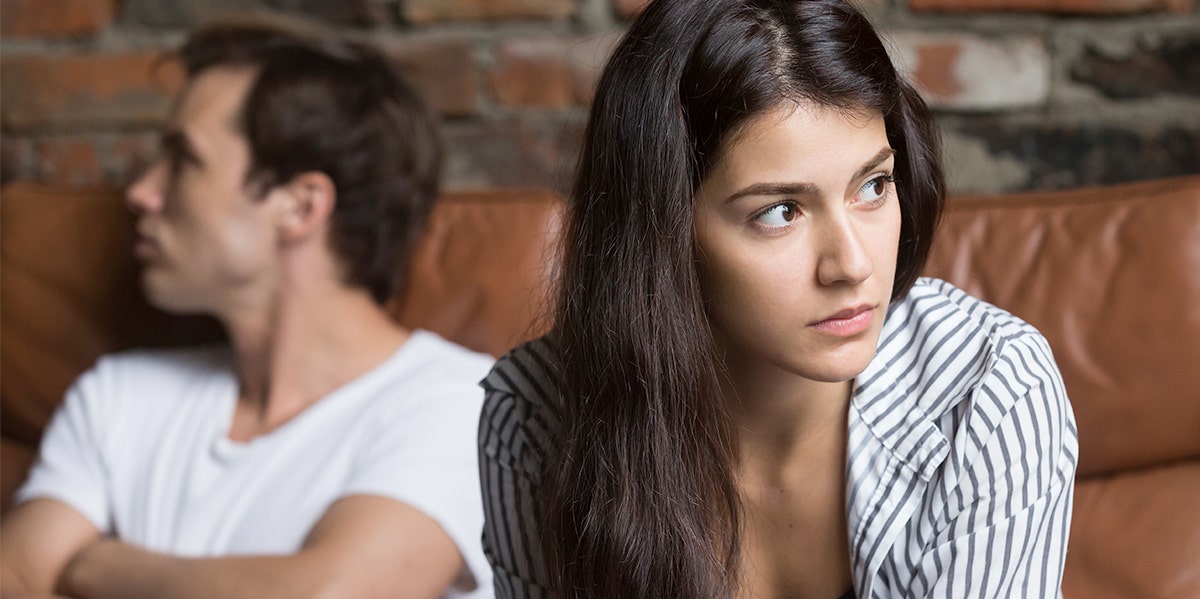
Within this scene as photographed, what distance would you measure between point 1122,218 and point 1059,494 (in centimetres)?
47

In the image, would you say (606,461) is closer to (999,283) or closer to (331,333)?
(999,283)

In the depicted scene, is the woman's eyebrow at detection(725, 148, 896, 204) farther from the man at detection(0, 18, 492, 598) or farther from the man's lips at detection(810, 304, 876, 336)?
the man at detection(0, 18, 492, 598)

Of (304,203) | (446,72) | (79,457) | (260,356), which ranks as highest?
(446,72)

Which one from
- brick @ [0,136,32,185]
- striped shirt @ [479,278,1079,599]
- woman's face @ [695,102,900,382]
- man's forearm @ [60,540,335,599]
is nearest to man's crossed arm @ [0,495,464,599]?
man's forearm @ [60,540,335,599]

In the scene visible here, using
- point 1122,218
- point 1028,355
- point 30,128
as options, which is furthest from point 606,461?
point 30,128

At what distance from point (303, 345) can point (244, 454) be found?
0.17 metres

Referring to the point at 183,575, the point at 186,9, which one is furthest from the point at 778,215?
the point at 186,9

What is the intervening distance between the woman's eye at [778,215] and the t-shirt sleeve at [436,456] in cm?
60

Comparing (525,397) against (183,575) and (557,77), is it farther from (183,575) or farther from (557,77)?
(557,77)

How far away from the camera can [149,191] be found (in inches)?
60.6

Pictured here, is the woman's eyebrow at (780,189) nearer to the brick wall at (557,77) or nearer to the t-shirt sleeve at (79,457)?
the brick wall at (557,77)

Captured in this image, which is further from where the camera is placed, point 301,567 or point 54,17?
point 54,17

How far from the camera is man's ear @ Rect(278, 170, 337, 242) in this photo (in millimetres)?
1521

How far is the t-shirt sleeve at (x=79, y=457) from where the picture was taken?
150 centimetres
